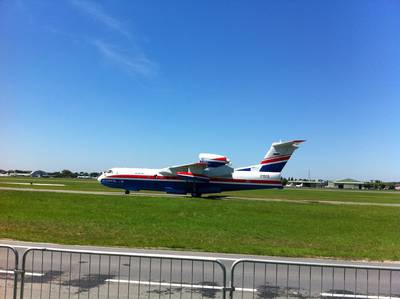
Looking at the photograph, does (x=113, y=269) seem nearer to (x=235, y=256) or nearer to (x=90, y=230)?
(x=235, y=256)

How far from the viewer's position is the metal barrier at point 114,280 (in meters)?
7.10

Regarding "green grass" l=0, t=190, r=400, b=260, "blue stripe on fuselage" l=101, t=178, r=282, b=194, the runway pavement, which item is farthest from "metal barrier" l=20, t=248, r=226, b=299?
"blue stripe on fuselage" l=101, t=178, r=282, b=194

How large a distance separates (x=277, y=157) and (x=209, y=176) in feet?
→ 24.6

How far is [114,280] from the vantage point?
8211 mm

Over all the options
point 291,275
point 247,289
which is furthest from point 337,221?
point 247,289

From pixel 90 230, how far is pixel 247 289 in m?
9.26

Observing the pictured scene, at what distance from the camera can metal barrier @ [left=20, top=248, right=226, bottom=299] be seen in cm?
710

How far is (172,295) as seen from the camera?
24.3 feet

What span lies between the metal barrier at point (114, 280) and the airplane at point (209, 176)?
3501 centimetres

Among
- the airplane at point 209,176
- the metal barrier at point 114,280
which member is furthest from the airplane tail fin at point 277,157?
the metal barrier at point 114,280

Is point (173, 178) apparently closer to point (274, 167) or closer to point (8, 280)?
point (274, 167)

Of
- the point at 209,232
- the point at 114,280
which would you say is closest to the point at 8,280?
the point at 114,280

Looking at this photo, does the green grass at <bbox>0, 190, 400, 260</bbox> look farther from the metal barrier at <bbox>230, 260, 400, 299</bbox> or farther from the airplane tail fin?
the airplane tail fin

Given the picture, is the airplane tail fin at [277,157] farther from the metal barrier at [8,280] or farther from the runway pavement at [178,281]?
the metal barrier at [8,280]
